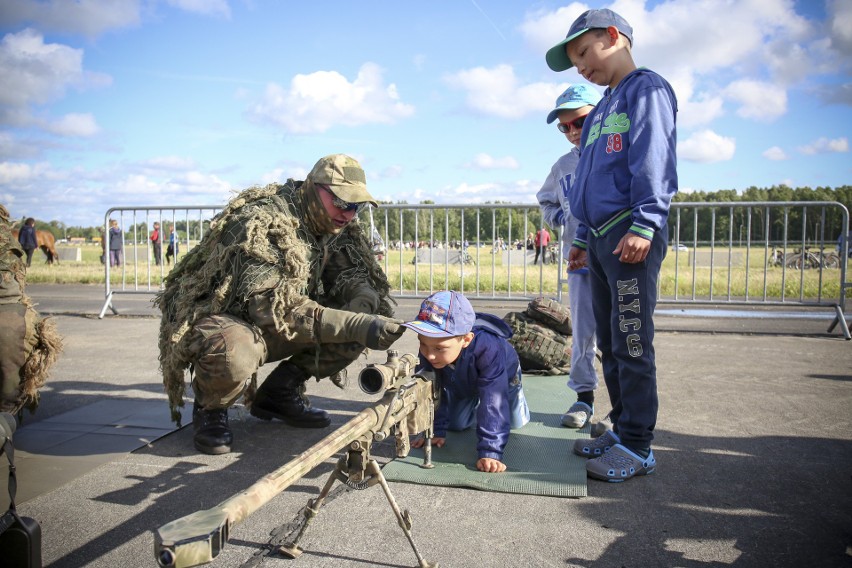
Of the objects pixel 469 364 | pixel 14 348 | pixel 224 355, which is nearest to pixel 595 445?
pixel 469 364

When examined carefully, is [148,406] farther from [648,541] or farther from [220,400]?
[648,541]

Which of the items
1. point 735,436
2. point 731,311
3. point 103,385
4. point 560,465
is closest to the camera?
point 560,465

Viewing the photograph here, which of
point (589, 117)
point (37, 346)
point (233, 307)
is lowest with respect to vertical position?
point (37, 346)

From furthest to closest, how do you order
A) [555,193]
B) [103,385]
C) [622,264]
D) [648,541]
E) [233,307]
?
1. [103,385]
2. [555,193]
3. [233,307]
4. [622,264]
5. [648,541]

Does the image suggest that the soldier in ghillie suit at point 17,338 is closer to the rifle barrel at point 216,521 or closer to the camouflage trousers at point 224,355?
the camouflage trousers at point 224,355

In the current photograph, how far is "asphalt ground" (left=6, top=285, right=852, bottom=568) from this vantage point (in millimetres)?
2270

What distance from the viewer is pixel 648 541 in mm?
2363

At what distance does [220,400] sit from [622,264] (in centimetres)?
216

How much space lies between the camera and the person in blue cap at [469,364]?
10.0 feet

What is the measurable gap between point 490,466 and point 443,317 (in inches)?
30.2

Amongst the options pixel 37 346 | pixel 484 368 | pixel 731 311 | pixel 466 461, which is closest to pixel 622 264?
pixel 484 368

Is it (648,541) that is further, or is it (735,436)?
(735,436)

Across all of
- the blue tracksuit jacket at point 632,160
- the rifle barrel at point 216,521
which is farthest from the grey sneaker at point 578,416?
the rifle barrel at point 216,521

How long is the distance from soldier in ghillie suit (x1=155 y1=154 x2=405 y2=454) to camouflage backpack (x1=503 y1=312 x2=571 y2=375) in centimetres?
176
